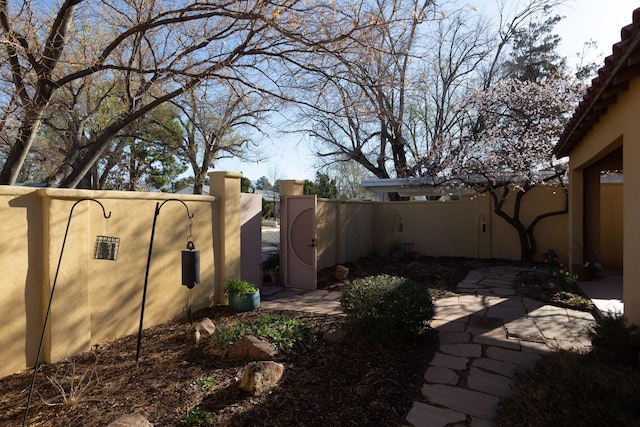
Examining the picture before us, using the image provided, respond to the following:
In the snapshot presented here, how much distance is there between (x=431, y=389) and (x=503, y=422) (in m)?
0.77

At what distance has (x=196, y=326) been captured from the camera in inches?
177

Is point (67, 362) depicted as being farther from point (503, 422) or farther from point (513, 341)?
point (513, 341)

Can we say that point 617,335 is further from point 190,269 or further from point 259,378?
point 190,269

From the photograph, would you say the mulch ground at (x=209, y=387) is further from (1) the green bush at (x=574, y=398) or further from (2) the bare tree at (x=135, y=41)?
(2) the bare tree at (x=135, y=41)

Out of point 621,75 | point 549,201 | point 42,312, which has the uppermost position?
point 621,75

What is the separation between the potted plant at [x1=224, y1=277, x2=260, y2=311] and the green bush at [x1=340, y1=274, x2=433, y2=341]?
6.78 feet

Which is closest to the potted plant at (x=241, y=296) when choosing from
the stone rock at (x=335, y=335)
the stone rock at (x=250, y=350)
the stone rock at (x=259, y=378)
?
the stone rock at (x=335, y=335)

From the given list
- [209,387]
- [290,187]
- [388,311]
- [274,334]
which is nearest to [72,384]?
[209,387]

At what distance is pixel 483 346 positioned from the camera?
14.1ft

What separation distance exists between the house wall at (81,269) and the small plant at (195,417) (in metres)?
1.64

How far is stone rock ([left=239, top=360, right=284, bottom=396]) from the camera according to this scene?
3.06 metres

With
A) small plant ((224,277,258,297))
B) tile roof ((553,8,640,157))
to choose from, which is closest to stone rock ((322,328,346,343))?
small plant ((224,277,258,297))

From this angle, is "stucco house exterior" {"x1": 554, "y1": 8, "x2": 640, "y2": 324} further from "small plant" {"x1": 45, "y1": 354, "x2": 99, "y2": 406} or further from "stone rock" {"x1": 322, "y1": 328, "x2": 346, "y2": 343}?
"small plant" {"x1": 45, "y1": 354, "x2": 99, "y2": 406}

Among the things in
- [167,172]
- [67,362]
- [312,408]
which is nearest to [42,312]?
[67,362]
